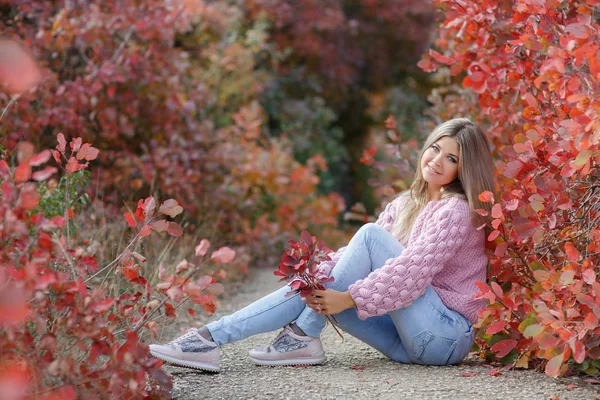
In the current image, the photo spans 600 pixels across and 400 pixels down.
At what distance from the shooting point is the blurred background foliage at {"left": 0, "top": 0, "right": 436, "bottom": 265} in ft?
15.8

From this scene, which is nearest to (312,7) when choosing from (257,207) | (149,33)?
(257,207)

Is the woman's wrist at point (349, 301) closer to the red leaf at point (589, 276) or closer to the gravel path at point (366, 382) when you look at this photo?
the gravel path at point (366, 382)

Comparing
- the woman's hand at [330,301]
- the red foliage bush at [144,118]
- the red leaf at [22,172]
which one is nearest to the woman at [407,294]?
the woman's hand at [330,301]

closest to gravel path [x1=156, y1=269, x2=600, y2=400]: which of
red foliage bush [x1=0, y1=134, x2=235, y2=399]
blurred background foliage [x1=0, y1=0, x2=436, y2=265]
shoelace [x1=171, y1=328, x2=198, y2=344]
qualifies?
shoelace [x1=171, y1=328, x2=198, y2=344]

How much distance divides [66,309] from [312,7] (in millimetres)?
7373

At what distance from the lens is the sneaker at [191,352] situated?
2.63 m

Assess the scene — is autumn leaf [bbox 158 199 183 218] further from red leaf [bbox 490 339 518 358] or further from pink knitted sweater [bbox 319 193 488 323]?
red leaf [bbox 490 339 518 358]

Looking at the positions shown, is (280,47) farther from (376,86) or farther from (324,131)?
(376,86)

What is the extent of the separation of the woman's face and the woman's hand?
622 millimetres

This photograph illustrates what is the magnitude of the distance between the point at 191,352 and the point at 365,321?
0.69 meters

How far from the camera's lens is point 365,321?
2.88 meters

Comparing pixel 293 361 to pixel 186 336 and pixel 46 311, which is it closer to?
pixel 186 336

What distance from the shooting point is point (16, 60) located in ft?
5.11

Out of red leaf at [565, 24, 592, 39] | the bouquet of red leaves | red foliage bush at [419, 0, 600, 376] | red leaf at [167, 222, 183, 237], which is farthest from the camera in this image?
the bouquet of red leaves
